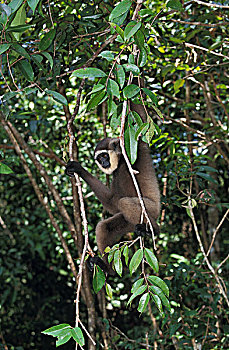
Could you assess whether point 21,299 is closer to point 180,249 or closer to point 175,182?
point 180,249

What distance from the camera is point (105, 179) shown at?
4.99 m

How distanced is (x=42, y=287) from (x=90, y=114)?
259 cm

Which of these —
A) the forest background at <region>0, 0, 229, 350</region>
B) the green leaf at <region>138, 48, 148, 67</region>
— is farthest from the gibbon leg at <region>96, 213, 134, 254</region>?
the green leaf at <region>138, 48, 148, 67</region>

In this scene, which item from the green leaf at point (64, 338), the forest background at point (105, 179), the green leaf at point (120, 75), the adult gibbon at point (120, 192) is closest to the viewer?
the green leaf at point (64, 338)

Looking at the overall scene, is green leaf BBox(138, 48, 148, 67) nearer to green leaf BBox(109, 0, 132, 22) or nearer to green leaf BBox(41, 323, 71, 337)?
green leaf BBox(109, 0, 132, 22)

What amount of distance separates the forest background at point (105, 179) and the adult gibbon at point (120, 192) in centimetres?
14

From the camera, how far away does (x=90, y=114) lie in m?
4.82

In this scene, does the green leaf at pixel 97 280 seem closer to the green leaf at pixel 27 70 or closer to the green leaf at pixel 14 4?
the green leaf at pixel 27 70

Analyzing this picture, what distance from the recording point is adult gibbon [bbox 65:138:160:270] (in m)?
3.29

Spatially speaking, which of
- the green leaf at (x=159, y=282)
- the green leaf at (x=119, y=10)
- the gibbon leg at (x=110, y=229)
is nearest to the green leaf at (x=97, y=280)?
the green leaf at (x=159, y=282)

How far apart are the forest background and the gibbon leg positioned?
17 cm

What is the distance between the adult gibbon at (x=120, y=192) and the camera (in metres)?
3.29

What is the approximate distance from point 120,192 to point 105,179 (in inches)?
53.4

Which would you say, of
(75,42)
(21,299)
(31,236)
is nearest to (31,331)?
(21,299)
